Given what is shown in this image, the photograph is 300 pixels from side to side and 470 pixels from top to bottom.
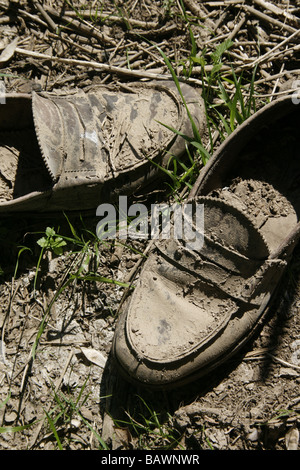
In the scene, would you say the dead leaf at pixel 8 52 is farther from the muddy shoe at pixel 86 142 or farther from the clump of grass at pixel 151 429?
the clump of grass at pixel 151 429

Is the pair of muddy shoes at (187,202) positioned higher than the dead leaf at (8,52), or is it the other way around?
the dead leaf at (8,52)


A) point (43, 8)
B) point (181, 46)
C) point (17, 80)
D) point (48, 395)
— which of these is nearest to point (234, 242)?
point (48, 395)

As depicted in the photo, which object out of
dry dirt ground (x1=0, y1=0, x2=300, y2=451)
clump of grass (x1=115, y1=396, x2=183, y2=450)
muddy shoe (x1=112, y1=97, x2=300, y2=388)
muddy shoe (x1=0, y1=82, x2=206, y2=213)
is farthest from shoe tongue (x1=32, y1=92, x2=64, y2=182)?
clump of grass (x1=115, y1=396, x2=183, y2=450)

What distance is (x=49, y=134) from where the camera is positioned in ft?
8.09

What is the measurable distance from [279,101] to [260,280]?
751mm

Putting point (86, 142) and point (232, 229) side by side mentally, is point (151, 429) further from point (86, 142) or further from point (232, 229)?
point (86, 142)

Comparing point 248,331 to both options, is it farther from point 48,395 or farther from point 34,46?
point 34,46

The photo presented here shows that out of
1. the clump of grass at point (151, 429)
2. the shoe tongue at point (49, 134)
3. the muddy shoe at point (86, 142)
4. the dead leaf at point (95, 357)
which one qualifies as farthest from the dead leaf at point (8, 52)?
the clump of grass at point (151, 429)

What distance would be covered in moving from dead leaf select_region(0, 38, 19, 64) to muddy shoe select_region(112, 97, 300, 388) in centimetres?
136

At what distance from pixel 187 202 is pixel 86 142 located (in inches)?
23.4

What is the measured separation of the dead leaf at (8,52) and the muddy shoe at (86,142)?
483 millimetres

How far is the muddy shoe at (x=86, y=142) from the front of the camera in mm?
2484

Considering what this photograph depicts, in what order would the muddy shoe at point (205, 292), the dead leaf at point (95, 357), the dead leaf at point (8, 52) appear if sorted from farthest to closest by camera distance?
the dead leaf at point (8, 52) → the dead leaf at point (95, 357) → the muddy shoe at point (205, 292)

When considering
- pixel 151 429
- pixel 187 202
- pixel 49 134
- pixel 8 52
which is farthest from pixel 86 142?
pixel 151 429
